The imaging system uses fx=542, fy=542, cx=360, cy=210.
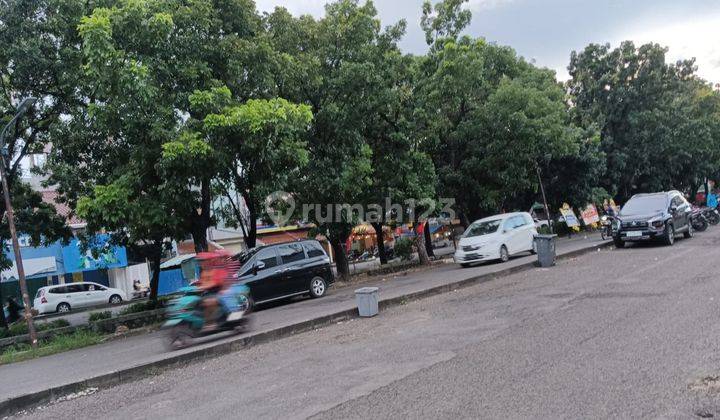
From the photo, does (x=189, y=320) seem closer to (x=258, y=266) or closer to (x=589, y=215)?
(x=258, y=266)

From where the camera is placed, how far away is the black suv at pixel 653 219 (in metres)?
17.6

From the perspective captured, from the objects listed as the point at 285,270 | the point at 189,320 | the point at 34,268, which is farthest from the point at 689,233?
the point at 34,268

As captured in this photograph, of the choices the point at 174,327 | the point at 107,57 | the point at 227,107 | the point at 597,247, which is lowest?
the point at 597,247

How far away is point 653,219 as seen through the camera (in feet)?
57.9

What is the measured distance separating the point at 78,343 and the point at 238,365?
6.73 metres

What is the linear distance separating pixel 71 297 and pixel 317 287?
17.5 metres

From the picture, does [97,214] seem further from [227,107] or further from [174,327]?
[174,327]

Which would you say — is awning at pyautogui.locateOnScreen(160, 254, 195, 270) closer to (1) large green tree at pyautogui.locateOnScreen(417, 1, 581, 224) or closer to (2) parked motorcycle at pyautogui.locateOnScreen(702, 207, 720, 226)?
(1) large green tree at pyautogui.locateOnScreen(417, 1, 581, 224)

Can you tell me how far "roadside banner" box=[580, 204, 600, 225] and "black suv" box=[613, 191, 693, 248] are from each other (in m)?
15.6

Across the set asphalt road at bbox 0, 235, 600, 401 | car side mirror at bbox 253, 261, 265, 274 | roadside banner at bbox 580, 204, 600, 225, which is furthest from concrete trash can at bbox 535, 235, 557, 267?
roadside banner at bbox 580, 204, 600, 225

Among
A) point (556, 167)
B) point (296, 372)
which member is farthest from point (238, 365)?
point (556, 167)

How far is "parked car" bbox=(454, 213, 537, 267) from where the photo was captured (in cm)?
1912

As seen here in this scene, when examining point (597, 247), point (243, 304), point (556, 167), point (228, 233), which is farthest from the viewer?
point (228, 233)

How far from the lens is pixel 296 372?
694cm
